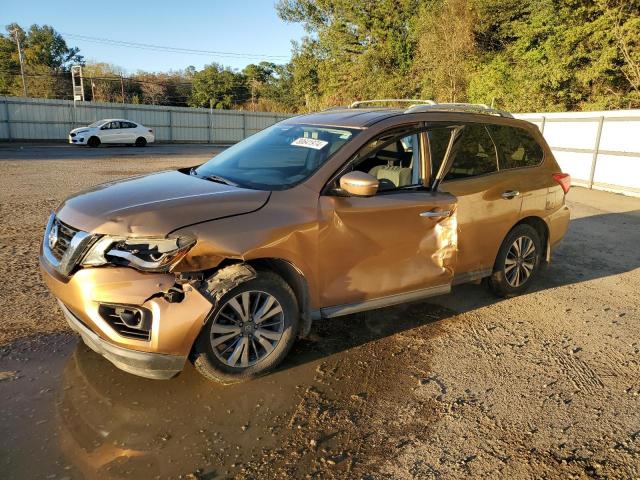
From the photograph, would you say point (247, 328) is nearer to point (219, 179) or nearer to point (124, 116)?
point (219, 179)

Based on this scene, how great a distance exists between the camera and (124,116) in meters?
31.9

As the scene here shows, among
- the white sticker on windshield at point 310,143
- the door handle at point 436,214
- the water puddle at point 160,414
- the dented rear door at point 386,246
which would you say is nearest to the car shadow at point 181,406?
the water puddle at point 160,414

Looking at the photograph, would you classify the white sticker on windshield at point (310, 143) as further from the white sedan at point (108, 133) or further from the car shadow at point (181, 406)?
the white sedan at point (108, 133)

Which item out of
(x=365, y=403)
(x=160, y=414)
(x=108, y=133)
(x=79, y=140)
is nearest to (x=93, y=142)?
(x=79, y=140)

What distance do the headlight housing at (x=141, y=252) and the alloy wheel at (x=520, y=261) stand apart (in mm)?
3281

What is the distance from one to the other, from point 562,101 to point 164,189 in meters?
24.1

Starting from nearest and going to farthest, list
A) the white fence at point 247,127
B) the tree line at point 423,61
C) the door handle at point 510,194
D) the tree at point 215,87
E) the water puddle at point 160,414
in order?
the water puddle at point 160,414 → the door handle at point 510,194 → the white fence at point 247,127 → the tree line at point 423,61 → the tree at point 215,87

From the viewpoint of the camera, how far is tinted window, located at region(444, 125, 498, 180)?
4.31 metres

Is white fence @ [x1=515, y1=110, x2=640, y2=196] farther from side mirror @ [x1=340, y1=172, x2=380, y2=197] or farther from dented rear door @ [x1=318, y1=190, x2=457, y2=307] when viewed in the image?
side mirror @ [x1=340, y1=172, x2=380, y2=197]

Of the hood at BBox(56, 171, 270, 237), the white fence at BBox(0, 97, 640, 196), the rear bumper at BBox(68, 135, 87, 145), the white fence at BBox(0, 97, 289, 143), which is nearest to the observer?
the hood at BBox(56, 171, 270, 237)

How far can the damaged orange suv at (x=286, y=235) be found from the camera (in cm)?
286

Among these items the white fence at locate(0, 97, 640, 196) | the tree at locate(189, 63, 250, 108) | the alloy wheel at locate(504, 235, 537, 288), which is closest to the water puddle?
the alloy wheel at locate(504, 235, 537, 288)

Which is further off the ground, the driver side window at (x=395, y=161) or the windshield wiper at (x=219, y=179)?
the driver side window at (x=395, y=161)

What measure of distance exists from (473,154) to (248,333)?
2.64m
